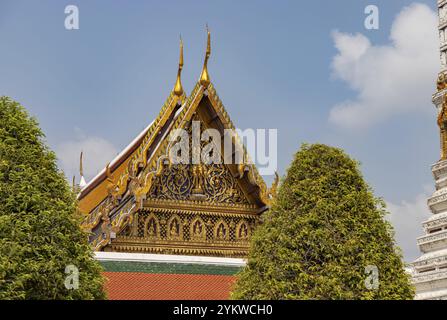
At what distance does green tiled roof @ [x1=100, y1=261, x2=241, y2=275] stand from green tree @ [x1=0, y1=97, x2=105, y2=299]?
2.75 m

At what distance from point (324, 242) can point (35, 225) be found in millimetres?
2922

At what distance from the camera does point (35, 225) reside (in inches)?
330

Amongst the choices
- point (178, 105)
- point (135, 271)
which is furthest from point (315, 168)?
point (178, 105)

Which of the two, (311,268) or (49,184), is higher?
(49,184)

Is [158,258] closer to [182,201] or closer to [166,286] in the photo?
Result: [166,286]

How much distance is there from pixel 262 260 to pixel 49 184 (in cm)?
236

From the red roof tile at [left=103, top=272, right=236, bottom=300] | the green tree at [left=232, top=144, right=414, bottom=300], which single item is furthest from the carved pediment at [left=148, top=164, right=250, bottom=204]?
the green tree at [left=232, top=144, right=414, bottom=300]

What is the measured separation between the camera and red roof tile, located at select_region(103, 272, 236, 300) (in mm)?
11750

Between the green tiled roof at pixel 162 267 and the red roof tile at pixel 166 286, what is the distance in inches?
2.2

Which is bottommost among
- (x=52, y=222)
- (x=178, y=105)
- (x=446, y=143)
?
(x=52, y=222)

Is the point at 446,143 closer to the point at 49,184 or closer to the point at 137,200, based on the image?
the point at 137,200

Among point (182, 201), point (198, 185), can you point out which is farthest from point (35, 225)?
point (198, 185)

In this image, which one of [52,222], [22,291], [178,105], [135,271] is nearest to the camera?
[22,291]

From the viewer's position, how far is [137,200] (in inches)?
483
